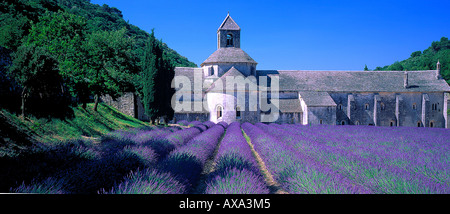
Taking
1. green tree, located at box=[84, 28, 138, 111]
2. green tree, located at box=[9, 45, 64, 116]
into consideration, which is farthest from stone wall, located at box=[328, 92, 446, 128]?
green tree, located at box=[9, 45, 64, 116]

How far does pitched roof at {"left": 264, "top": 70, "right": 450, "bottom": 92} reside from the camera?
35062 mm

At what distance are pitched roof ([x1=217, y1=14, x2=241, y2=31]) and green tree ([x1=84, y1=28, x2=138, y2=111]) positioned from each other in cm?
1648

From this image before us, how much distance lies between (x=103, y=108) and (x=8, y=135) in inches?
530

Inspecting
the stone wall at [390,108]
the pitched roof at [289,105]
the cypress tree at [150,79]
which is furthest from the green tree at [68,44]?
the stone wall at [390,108]

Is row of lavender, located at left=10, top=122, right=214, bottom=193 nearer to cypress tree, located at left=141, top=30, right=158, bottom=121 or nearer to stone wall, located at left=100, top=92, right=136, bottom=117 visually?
cypress tree, located at left=141, top=30, right=158, bottom=121

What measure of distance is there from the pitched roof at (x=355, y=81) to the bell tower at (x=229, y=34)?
553cm

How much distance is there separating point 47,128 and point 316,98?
2909 centimetres

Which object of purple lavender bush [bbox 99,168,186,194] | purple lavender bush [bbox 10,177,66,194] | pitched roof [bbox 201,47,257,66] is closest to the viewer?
purple lavender bush [bbox 10,177,66,194]

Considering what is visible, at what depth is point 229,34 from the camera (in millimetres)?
36000

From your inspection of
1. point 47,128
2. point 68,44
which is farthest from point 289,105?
point 47,128

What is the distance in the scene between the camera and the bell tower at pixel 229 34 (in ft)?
117

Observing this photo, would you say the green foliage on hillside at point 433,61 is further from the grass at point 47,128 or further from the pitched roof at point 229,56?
the grass at point 47,128
